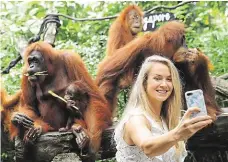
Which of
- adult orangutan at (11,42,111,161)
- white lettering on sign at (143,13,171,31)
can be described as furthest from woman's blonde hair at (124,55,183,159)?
white lettering on sign at (143,13,171,31)

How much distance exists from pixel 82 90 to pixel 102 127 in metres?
0.26

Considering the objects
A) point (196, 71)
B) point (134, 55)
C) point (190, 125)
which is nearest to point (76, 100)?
point (134, 55)

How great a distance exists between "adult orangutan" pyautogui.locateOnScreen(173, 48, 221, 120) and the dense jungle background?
2.54 ft

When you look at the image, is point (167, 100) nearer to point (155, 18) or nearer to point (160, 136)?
point (160, 136)

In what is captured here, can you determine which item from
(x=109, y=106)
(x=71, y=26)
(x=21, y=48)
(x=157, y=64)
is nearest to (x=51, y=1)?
(x=71, y=26)

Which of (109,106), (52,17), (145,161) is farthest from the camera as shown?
(52,17)

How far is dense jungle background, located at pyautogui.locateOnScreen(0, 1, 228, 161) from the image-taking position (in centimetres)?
465

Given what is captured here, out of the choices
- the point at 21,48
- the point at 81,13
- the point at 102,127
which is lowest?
the point at 102,127

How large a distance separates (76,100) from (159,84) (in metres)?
1.15

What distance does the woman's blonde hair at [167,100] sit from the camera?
191cm

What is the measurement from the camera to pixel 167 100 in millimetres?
2025

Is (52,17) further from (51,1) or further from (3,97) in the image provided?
(51,1)

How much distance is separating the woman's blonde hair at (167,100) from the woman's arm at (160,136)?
5.6 inches

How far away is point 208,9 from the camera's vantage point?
5.93 m
